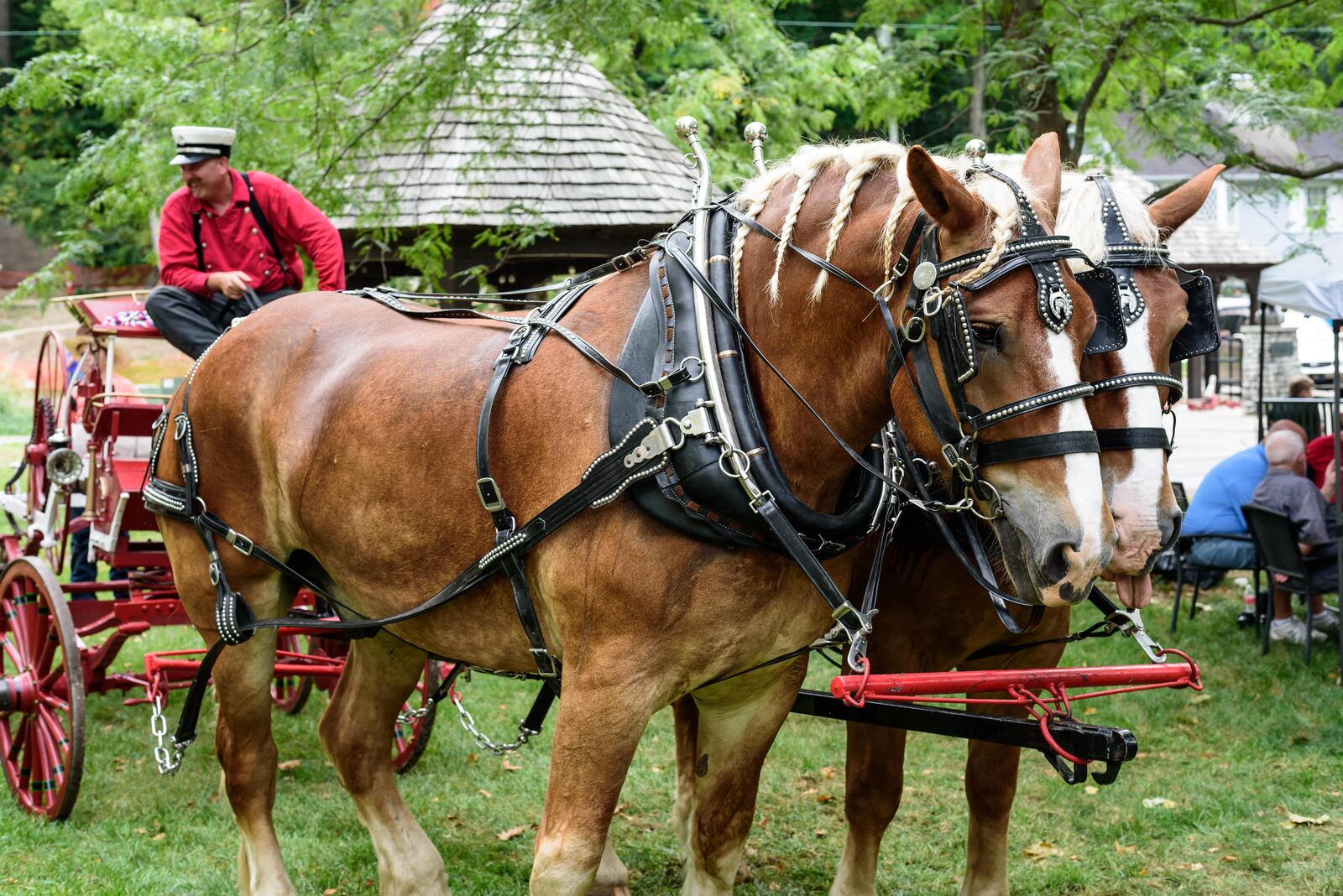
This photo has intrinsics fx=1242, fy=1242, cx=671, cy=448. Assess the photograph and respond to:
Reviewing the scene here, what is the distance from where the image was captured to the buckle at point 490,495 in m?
2.89

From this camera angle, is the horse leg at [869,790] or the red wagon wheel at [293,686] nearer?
the horse leg at [869,790]

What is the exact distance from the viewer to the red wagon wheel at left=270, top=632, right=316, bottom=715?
20.9ft

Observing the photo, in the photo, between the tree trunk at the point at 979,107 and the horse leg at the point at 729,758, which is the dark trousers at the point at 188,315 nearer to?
the horse leg at the point at 729,758

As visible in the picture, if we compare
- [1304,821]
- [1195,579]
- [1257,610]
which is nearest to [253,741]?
[1304,821]

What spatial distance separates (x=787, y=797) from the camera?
550 cm

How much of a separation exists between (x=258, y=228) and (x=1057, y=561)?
Result: 3601mm

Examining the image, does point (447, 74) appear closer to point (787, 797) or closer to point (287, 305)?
point (287, 305)

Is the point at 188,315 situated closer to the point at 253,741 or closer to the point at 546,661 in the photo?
the point at 253,741

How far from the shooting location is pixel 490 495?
2902mm

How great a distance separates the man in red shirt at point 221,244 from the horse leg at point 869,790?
2.63 meters

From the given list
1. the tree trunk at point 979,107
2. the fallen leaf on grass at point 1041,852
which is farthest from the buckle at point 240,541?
the tree trunk at point 979,107

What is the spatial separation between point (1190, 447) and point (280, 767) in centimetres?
1482

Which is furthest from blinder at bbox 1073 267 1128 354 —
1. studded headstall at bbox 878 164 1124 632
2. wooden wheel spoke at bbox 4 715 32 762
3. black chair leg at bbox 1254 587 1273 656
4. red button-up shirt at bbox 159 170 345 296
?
black chair leg at bbox 1254 587 1273 656

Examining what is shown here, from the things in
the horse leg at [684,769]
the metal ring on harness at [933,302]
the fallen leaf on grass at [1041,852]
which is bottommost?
the fallen leaf on grass at [1041,852]
